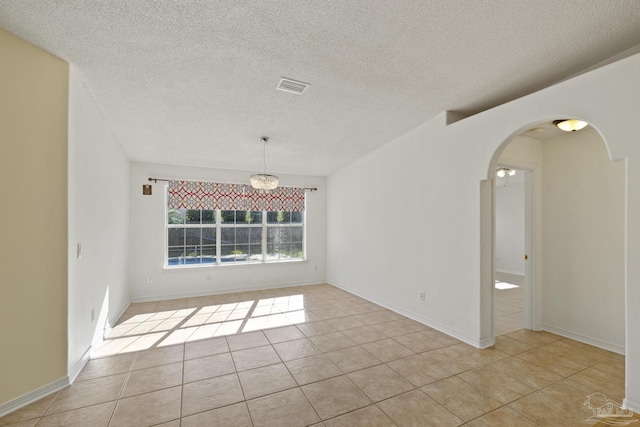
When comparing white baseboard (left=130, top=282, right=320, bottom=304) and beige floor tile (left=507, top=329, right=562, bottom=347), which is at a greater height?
beige floor tile (left=507, top=329, right=562, bottom=347)

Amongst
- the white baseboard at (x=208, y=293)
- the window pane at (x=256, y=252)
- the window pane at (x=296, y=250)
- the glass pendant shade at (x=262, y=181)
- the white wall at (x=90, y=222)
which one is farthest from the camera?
the window pane at (x=296, y=250)

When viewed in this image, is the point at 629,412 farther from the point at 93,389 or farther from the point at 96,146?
the point at 96,146

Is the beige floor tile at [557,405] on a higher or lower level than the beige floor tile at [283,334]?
higher

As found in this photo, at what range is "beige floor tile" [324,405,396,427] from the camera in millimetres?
1911

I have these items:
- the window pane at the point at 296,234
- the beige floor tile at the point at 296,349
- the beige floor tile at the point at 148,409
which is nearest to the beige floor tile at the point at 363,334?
the beige floor tile at the point at 296,349

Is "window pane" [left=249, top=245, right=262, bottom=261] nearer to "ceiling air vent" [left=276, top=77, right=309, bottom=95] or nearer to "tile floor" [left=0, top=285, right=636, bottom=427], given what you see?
"tile floor" [left=0, top=285, right=636, bottom=427]

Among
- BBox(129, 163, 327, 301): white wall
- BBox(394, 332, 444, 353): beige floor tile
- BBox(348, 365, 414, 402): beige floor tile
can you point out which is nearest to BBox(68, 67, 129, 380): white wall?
BBox(129, 163, 327, 301): white wall

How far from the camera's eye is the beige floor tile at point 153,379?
7.70ft

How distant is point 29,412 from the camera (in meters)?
2.04

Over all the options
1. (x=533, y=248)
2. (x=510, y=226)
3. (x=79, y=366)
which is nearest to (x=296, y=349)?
(x=79, y=366)

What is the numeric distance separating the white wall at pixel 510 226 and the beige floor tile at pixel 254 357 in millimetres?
7102

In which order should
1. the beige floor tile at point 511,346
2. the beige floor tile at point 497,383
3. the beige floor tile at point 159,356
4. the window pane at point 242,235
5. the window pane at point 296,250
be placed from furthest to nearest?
the window pane at point 296,250 → the window pane at point 242,235 → the beige floor tile at point 511,346 → the beige floor tile at point 159,356 → the beige floor tile at point 497,383

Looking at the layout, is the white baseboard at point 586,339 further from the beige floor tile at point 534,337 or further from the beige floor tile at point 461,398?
the beige floor tile at point 461,398

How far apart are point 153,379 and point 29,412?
776 mm
